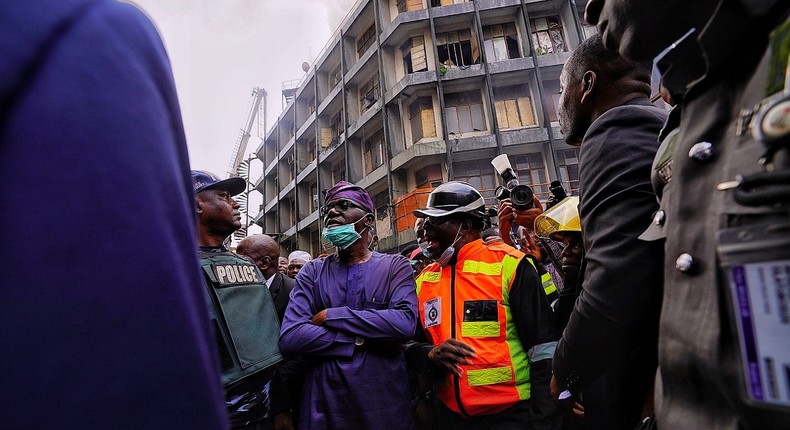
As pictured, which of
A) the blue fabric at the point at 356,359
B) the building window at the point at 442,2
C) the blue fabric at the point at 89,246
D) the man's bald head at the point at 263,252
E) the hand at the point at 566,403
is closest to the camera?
the blue fabric at the point at 89,246

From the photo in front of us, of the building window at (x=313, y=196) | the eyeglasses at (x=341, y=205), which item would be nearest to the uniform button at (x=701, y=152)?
the eyeglasses at (x=341, y=205)

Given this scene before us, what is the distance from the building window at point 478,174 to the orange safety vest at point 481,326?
13660mm

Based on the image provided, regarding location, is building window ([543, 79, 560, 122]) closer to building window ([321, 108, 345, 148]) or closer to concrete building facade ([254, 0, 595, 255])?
concrete building facade ([254, 0, 595, 255])

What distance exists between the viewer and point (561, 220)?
220 centimetres

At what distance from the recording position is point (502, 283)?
2.59m

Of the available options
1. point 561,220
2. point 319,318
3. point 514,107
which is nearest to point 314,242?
point 514,107

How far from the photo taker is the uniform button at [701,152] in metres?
0.80

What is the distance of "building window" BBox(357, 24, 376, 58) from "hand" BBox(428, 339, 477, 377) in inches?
826

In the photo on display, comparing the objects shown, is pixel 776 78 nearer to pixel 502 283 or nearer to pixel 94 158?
pixel 94 158

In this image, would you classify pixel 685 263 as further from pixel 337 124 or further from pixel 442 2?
pixel 337 124

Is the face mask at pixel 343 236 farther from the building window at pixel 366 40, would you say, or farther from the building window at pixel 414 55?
the building window at pixel 366 40

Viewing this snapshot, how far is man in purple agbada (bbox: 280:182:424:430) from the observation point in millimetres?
2322

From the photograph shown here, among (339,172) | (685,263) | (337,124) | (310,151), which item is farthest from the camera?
(310,151)

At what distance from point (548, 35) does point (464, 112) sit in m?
4.88
